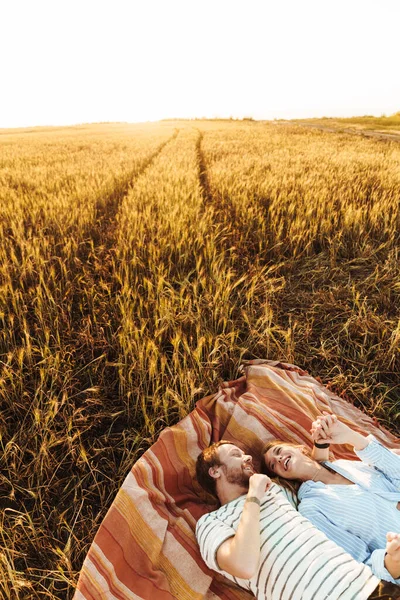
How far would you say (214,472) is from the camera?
1.50 m

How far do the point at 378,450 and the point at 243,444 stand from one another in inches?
22.6

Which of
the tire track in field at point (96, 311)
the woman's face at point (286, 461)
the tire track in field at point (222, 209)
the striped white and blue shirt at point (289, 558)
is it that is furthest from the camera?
the tire track in field at point (222, 209)

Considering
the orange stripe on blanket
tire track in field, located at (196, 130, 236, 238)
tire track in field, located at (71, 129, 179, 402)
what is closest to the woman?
the orange stripe on blanket

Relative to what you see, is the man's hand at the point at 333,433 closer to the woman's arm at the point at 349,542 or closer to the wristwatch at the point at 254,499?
the woman's arm at the point at 349,542

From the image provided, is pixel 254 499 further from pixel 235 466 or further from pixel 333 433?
pixel 333 433

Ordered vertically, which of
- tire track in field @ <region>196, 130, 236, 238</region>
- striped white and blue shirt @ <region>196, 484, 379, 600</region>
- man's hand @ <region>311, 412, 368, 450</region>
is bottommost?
striped white and blue shirt @ <region>196, 484, 379, 600</region>

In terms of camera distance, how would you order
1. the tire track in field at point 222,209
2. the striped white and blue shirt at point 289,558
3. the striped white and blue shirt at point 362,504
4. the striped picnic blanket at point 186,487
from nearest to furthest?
1. the striped white and blue shirt at point 289,558
2. the striped picnic blanket at point 186,487
3. the striped white and blue shirt at point 362,504
4. the tire track in field at point 222,209

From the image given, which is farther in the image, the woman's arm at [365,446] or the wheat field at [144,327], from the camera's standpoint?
the woman's arm at [365,446]

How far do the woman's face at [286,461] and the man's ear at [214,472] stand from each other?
0.83 ft

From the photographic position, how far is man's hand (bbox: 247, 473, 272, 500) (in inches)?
52.1

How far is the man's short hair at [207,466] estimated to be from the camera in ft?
4.95

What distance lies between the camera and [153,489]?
Result: 1468 mm

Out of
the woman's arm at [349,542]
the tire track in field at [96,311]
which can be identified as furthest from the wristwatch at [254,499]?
the tire track in field at [96,311]

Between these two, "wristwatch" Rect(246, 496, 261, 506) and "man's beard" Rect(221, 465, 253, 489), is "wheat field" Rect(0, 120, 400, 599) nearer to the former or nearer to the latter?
"man's beard" Rect(221, 465, 253, 489)
